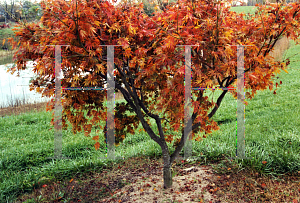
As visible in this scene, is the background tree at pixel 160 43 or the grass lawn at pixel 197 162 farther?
the grass lawn at pixel 197 162

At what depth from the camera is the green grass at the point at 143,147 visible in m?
3.37

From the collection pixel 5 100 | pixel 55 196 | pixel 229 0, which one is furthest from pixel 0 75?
pixel 229 0

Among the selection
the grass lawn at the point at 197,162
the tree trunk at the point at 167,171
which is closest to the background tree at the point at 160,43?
the tree trunk at the point at 167,171

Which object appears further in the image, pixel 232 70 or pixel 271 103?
pixel 271 103

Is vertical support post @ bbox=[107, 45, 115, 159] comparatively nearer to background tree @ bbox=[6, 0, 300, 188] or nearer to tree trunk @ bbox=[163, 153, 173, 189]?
background tree @ bbox=[6, 0, 300, 188]

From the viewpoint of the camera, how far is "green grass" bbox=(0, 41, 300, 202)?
337 centimetres

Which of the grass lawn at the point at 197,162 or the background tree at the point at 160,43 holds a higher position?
the background tree at the point at 160,43

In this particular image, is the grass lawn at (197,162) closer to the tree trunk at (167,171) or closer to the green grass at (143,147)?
the green grass at (143,147)

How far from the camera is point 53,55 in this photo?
218cm

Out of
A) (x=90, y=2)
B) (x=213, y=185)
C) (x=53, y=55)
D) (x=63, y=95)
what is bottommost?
(x=213, y=185)

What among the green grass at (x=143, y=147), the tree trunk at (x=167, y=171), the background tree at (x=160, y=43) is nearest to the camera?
the background tree at (x=160, y=43)

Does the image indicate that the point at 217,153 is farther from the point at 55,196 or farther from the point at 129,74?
the point at 55,196

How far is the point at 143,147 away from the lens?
4.36 meters

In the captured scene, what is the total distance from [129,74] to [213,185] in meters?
1.73
